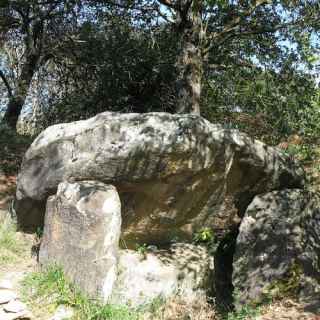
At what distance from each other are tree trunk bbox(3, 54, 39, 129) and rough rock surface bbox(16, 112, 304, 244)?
6951 millimetres

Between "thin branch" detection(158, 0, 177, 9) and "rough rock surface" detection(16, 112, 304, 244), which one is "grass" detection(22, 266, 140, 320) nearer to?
"rough rock surface" detection(16, 112, 304, 244)

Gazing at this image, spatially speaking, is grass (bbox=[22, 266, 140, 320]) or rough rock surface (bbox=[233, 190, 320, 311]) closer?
grass (bbox=[22, 266, 140, 320])

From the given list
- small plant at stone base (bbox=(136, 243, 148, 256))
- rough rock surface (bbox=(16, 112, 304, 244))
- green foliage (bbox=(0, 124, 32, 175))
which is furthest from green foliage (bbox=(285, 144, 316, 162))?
green foliage (bbox=(0, 124, 32, 175))

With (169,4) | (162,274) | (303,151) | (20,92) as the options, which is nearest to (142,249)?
(162,274)

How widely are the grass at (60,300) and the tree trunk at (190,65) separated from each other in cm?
503

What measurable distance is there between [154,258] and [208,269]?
0.93 m

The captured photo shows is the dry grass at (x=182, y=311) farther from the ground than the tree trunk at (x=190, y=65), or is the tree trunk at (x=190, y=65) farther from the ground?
the tree trunk at (x=190, y=65)

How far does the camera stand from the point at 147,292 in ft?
24.7

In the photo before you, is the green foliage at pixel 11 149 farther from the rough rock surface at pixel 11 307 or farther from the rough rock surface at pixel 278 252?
the rough rock surface at pixel 278 252

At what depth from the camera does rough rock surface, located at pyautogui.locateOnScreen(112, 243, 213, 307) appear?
24.2ft

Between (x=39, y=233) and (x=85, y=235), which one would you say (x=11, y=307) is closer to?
(x=85, y=235)

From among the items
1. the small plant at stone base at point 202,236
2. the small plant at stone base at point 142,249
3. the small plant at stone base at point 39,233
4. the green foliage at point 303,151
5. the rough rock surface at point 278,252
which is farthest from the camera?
the green foliage at point 303,151

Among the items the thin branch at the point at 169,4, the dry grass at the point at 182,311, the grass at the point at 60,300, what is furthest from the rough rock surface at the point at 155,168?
the thin branch at the point at 169,4

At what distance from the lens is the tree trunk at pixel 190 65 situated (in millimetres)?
11000
